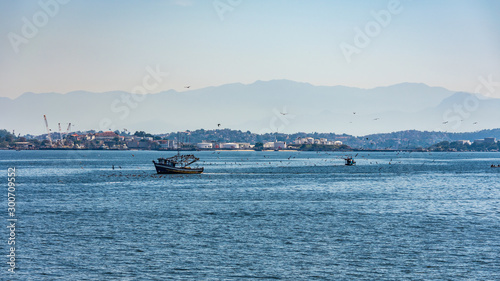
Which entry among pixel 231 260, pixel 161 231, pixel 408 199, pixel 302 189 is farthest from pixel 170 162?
pixel 231 260

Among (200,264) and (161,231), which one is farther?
(161,231)

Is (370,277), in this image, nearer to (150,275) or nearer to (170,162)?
(150,275)

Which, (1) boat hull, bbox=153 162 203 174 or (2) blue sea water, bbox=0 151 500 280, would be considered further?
(1) boat hull, bbox=153 162 203 174

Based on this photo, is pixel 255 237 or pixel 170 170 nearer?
pixel 255 237

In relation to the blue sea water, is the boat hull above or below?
above

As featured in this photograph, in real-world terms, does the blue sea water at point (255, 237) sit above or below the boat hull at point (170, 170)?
below

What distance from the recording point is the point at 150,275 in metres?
36.2

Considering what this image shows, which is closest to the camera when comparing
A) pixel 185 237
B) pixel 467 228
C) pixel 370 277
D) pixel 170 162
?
pixel 370 277

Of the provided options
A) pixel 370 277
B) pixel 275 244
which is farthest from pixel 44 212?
pixel 370 277

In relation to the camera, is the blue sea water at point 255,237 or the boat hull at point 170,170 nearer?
the blue sea water at point 255,237

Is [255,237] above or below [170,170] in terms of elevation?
below

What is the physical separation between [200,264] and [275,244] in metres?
8.25

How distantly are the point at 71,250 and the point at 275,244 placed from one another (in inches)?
620

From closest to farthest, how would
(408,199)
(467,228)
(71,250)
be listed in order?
1. (71,250)
2. (467,228)
3. (408,199)
